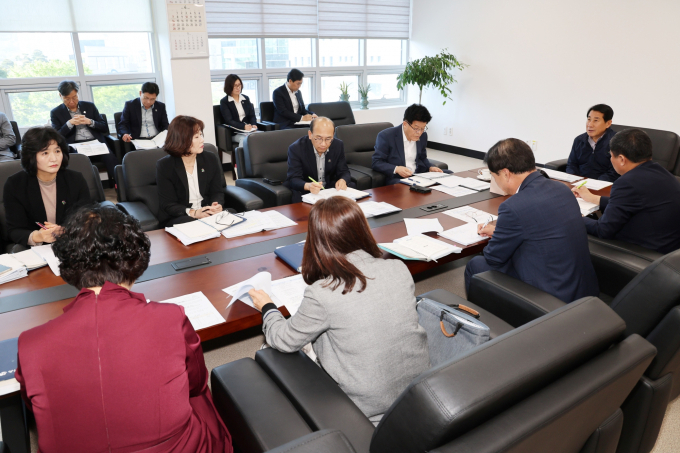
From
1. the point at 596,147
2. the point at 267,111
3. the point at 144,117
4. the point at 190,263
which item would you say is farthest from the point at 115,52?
the point at 596,147

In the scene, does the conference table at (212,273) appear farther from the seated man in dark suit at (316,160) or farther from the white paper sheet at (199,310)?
the seated man in dark suit at (316,160)

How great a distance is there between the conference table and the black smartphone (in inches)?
1.1

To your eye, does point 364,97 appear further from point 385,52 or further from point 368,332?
point 368,332

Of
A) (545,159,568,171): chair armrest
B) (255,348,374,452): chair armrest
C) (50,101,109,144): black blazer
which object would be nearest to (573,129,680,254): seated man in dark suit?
(545,159,568,171): chair armrest

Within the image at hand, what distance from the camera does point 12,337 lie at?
5.20 feet

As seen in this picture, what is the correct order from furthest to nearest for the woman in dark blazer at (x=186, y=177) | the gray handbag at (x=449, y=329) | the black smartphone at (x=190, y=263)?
the woman in dark blazer at (x=186, y=177) < the black smartphone at (x=190, y=263) < the gray handbag at (x=449, y=329)

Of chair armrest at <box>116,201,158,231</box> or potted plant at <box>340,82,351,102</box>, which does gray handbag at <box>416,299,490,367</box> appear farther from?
potted plant at <box>340,82,351,102</box>

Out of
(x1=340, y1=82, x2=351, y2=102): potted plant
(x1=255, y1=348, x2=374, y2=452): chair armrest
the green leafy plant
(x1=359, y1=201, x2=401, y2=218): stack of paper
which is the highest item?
the green leafy plant

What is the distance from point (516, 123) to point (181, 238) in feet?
18.0

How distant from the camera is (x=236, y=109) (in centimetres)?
597

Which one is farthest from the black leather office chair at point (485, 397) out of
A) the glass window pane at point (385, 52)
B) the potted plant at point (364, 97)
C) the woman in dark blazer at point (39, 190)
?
the glass window pane at point (385, 52)

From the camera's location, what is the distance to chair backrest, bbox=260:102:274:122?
634cm

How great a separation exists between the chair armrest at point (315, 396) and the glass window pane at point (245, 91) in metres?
5.62

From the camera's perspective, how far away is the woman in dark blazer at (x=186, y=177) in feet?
9.78
